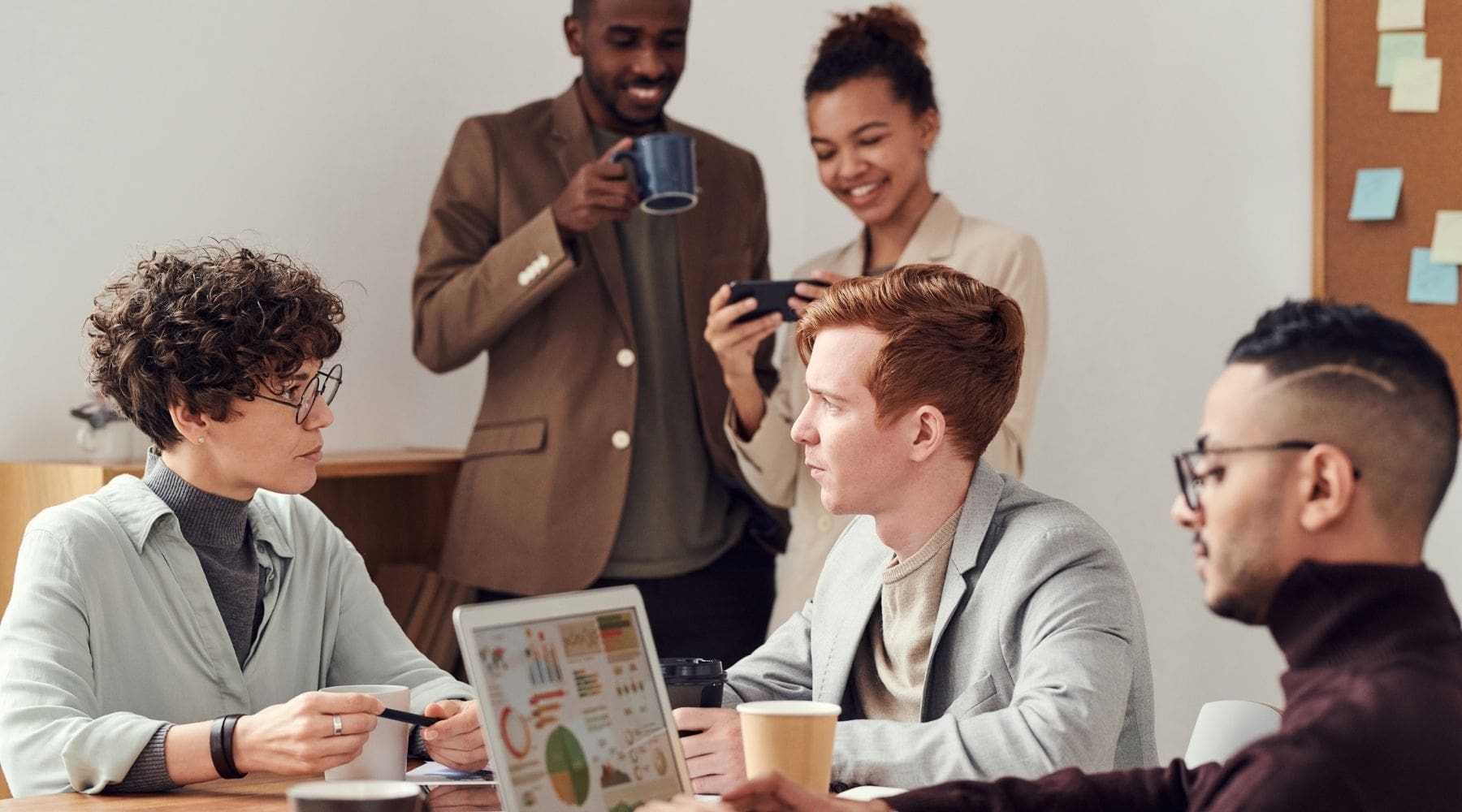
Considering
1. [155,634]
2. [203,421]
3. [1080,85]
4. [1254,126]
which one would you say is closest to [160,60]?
[203,421]

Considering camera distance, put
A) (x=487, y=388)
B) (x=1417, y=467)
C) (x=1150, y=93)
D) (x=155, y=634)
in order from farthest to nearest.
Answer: (x=1150, y=93) < (x=487, y=388) < (x=155, y=634) < (x=1417, y=467)

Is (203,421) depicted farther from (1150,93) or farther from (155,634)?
(1150,93)

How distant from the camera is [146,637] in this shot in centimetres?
172

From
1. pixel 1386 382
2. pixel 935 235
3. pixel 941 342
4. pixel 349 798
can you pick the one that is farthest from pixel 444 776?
pixel 935 235

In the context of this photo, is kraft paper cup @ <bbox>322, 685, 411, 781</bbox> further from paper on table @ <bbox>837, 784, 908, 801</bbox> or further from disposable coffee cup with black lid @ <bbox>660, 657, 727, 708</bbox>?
paper on table @ <bbox>837, 784, 908, 801</bbox>

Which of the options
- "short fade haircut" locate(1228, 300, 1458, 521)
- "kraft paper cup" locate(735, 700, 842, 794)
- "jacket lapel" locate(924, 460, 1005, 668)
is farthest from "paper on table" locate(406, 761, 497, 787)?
"short fade haircut" locate(1228, 300, 1458, 521)

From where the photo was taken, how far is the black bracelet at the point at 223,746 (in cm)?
153

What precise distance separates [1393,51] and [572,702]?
2.66m

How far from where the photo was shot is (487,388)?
3.07 m

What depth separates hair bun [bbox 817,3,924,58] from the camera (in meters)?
2.94

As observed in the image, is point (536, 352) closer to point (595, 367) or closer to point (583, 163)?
point (595, 367)

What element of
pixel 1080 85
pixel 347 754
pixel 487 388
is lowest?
pixel 347 754

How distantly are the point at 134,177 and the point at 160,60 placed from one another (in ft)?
0.83

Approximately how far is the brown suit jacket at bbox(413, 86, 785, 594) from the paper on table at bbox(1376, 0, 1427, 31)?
4.92 feet
